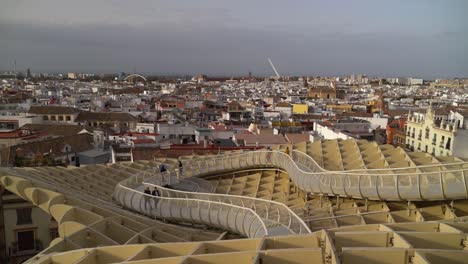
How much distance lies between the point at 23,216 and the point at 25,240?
126 centimetres

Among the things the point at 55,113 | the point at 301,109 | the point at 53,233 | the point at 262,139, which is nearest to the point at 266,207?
the point at 53,233

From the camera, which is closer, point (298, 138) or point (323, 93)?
point (298, 138)

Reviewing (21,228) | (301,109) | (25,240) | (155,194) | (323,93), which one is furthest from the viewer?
(323,93)

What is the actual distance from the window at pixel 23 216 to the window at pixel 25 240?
467 mm

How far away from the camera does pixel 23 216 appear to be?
20.2 m

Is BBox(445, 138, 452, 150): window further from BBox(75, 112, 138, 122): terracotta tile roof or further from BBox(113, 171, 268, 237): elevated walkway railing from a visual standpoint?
BBox(75, 112, 138, 122): terracotta tile roof

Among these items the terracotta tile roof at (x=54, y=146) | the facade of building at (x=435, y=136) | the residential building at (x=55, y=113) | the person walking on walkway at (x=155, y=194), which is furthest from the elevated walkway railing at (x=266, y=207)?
the residential building at (x=55, y=113)

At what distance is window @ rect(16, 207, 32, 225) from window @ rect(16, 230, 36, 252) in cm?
47

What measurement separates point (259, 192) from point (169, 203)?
5.50 m

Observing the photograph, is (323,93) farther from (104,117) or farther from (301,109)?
(104,117)

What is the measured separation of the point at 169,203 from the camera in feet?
48.4

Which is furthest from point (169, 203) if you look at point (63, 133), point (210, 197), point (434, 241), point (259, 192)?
point (63, 133)

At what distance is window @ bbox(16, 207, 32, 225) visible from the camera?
20109 mm

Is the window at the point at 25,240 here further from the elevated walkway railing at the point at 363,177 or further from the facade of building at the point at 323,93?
the facade of building at the point at 323,93
